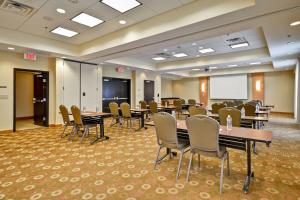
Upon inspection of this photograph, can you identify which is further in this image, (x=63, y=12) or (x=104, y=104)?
(x=104, y=104)

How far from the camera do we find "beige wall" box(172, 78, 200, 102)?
50.3ft

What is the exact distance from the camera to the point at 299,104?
727 centimetres

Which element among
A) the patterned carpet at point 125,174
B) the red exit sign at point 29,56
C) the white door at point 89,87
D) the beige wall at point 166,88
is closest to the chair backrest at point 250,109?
the patterned carpet at point 125,174

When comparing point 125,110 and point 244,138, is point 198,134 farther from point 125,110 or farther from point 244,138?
point 125,110

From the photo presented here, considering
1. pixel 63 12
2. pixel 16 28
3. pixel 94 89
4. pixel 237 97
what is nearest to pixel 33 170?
pixel 63 12

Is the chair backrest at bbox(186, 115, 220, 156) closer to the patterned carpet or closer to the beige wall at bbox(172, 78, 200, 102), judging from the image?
the patterned carpet

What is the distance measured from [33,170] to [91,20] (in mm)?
3815

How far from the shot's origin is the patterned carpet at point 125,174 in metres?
2.20

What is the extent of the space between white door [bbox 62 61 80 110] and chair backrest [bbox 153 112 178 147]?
5751 millimetres

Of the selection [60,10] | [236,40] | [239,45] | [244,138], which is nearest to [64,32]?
[60,10]

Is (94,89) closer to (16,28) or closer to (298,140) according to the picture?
(16,28)

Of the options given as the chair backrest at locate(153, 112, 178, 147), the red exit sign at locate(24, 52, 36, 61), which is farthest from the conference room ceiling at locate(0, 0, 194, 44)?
the chair backrest at locate(153, 112, 178, 147)

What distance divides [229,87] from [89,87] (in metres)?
10.4

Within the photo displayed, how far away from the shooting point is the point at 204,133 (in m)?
2.27
